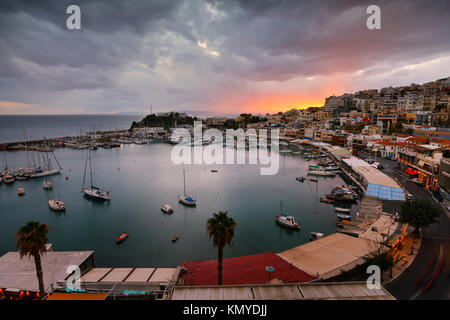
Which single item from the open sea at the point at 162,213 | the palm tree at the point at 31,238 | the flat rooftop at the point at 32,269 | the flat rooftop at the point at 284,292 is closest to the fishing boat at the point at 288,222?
the open sea at the point at 162,213

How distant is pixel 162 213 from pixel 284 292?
25010 mm

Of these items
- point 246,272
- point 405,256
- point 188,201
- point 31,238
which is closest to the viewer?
point 31,238

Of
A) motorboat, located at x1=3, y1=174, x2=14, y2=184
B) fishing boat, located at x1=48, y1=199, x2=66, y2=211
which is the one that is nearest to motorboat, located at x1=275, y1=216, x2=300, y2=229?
fishing boat, located at x1=48, y1=199, x2=66, y2=211

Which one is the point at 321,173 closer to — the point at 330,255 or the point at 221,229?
the point at 330,255

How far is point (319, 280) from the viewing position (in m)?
14.9

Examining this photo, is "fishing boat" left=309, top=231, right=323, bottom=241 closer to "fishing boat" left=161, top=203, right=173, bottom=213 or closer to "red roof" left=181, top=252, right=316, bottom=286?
"red roof" left=181, top=252, right=316, bottom=286

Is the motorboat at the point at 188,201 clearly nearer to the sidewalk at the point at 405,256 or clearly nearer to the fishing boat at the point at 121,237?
the fishing boat at the point at 121,237

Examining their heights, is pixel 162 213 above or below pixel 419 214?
below

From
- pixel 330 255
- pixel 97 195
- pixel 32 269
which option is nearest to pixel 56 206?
pixel 97 195

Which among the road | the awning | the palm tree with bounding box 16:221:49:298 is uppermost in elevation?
the palm tree with bounding box 16:221:49:298

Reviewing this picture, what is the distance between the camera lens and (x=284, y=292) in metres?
8.95

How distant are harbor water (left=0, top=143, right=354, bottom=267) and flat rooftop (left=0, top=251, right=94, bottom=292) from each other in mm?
4202

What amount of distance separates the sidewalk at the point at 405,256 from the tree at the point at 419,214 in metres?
1.15

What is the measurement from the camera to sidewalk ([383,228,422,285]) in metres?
15.8
